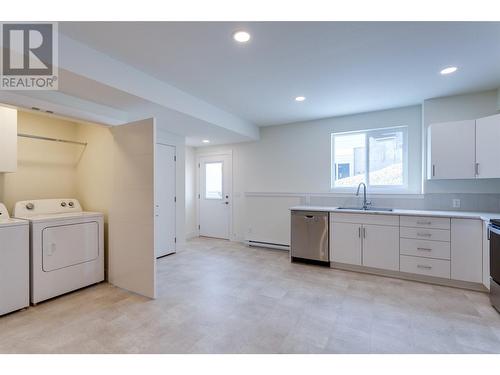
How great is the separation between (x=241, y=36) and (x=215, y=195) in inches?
165

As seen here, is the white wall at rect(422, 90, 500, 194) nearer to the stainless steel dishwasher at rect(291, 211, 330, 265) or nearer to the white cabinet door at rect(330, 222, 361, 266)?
the white cabinet door at rect(330, 222, 361, 266)

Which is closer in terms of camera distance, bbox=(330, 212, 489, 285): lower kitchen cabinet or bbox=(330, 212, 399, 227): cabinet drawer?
bbox=(330, 212, 489, 285): lower kitchen cabinet

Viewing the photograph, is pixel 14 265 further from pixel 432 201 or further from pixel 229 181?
pixel 432 201

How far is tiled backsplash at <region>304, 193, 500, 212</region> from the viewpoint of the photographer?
3.27 metres

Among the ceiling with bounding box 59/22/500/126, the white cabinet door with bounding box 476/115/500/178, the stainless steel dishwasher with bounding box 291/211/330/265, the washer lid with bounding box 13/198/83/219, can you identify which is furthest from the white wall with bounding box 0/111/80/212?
the white cabinet door with bounding box 476/115/500/178

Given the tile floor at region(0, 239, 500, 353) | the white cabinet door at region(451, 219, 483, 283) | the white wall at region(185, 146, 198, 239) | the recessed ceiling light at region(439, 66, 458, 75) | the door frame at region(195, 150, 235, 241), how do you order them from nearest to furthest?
1. the tile floor at region(0, 239, 500, 353)
2. the recessed ceiling light at region(439, 66, 458, 75)
3. the white cabinet door at region(451, 219, 483, 283)
4. the door frame at region(195, 150, 235, 241)
5. the white wall at region(185, 146, 198, 239)

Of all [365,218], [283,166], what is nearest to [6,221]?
[283,166]

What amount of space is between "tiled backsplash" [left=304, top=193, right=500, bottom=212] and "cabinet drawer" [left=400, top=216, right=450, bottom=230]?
617 millimetres

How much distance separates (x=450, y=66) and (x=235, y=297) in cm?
340

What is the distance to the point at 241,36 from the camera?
1968 millimetres

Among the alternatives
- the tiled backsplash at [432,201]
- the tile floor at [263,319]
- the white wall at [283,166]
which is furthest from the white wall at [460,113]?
the tile floor at [263,319]

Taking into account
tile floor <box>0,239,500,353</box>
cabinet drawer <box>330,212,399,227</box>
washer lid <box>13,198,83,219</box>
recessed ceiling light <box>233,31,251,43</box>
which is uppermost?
recessed ceiling light <box>233,31,251,43</box>

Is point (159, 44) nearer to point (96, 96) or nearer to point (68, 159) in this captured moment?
point (96, 96)

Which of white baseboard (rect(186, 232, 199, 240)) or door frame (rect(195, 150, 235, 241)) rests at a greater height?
door frame (rect(195, 150, 235, 241))
